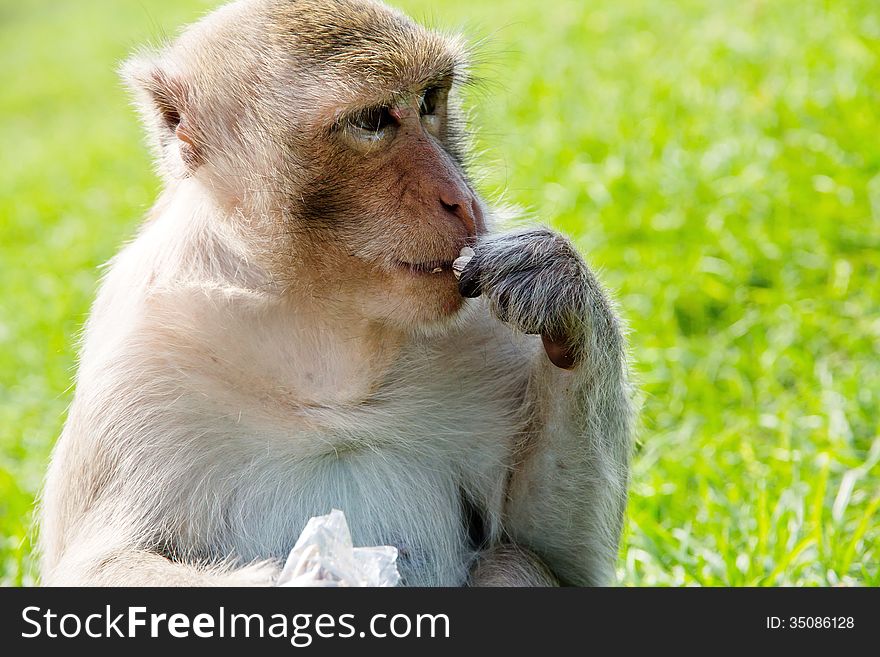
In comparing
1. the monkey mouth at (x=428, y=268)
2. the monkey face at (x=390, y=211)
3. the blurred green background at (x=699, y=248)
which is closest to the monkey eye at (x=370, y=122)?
the monkey face at (x=390, y=211)

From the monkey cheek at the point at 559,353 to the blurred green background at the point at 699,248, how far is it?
3.67 feet

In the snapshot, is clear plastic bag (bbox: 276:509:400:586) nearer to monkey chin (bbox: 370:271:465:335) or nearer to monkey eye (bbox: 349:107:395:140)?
monkey chin (bbox: 370:271:465:335)

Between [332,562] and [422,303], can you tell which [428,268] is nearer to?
[422,303]

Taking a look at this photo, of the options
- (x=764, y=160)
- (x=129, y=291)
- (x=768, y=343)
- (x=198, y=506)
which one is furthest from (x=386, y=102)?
(x=764, y=160)

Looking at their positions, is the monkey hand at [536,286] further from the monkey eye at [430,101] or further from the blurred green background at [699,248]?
the blurred green background at [699,248]

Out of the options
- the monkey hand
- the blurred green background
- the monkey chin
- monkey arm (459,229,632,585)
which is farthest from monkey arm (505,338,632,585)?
the blurred green background

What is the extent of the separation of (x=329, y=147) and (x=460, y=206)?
1.35 ft

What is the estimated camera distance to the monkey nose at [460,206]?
301cm

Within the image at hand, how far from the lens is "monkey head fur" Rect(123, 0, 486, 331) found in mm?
3039

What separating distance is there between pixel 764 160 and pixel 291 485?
448 cm

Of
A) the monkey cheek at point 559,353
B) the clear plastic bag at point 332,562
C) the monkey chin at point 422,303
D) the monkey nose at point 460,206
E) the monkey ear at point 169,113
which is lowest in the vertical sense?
the clear plastic bag at point 332,562

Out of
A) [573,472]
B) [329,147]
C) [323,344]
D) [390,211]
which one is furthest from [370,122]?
[573,472]

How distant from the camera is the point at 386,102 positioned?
310 cm

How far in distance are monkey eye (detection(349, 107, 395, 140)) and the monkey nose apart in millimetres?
256
